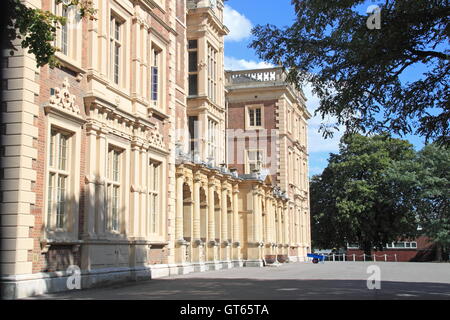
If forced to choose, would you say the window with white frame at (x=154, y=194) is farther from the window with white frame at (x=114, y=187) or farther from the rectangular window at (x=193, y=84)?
the rectangular window at (x=193, y=84)

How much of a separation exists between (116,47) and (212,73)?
53.8ft

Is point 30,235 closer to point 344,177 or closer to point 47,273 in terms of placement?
point 47,273

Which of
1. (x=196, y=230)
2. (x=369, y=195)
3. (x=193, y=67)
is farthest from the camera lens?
(x=369, y=195)

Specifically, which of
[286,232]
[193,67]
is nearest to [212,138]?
[193,67]

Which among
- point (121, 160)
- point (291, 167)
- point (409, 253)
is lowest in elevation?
point (409, 253)

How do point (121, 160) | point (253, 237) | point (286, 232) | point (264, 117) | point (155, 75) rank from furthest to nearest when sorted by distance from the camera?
1. point (264, 117)
2. point (286, 232)
3. point (253, 237)
4. point (155, 75)
5. point (121, 160)

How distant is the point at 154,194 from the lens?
74.5 feet

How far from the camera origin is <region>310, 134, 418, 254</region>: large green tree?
55250 millimetres

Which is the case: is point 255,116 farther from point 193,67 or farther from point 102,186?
point 102,186

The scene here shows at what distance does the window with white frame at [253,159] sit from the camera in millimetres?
46781

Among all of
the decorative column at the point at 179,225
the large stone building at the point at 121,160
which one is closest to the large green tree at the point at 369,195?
the large stone building at the point at 121,160

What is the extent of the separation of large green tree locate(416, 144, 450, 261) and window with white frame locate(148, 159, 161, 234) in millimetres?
36071

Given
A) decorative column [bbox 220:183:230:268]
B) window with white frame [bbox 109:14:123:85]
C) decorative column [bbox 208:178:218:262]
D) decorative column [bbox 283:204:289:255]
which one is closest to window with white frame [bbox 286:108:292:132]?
decorative column [bbox 283:204:289:255]

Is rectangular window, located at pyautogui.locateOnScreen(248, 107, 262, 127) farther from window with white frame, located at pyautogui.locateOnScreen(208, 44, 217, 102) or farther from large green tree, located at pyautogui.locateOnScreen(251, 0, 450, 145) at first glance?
large green tree, located at pyautogui.locateOnScreen(251, 0, 450, 145)
